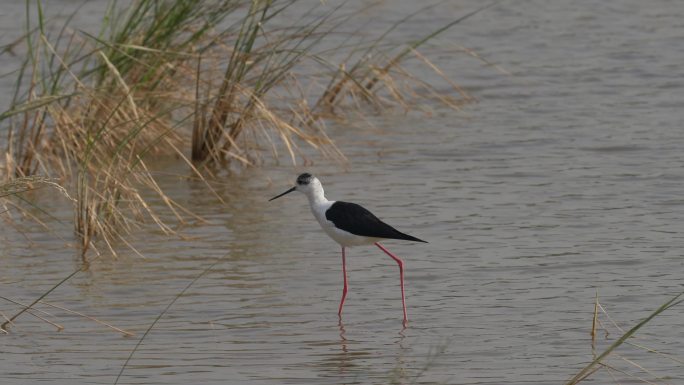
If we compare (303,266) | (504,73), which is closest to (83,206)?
(303,266)

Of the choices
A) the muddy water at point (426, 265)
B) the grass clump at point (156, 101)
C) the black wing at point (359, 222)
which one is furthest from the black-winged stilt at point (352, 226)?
the grass clump at point (156, 101)

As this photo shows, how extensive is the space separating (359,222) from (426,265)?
2.29 ft

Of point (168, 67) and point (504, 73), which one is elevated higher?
point (168, 67)

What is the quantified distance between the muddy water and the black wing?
0.32m

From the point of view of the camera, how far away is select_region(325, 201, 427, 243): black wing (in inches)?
254

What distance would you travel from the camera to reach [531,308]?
626 centimetres

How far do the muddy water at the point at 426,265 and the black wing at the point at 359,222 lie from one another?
324 millimetres

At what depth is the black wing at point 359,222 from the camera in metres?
6.45

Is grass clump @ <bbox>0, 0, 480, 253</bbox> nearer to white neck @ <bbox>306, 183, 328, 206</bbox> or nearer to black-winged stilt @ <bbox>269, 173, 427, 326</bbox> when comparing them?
white neck @ <bbox>306, 183, 328, 206</bbox>

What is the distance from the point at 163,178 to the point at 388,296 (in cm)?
305

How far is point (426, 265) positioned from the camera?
280 inches

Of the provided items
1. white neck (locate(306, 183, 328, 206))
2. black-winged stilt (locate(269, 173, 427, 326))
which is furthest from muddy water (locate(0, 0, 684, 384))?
white neck (locate(306, 183, 328, 206))

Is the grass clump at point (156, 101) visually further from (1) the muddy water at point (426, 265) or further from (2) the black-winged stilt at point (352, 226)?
(2) the black-winged stilt at point (352, 226)

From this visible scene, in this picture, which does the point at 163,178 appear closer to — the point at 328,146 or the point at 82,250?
the point at 328,146
